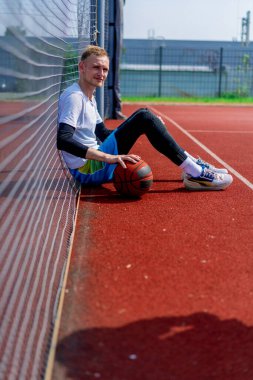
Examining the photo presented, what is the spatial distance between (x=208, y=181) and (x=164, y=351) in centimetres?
332

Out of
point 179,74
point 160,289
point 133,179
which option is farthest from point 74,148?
point 179,74

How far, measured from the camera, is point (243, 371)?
2.67 meters

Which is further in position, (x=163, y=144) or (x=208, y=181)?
(x=208, y=181)

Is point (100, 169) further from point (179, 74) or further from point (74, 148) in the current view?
point (179, 74)

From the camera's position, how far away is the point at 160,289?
139 inches

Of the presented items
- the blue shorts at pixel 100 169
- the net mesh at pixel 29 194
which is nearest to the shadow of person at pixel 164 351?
the net mesh at pixel 29 194

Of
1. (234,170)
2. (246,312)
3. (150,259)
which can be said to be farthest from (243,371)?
(234,170)

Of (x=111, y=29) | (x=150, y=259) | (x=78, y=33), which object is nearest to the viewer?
(x=150, y=259)

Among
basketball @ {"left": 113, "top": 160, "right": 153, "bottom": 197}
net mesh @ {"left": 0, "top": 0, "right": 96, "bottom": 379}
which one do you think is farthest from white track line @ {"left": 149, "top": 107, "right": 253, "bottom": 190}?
net mesh @ {"left": 0, "top": 0, "right": 96, "bottom": 379}

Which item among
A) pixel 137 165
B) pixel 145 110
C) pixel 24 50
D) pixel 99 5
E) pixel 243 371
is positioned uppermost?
pixel 99 5

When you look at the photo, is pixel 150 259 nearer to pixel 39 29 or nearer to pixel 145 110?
pixel 39 29

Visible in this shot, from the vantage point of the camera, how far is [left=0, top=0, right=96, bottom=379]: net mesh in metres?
2.81

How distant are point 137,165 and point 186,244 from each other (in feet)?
4.67

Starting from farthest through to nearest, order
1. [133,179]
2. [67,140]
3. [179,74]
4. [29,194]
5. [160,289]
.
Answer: [179,74], [133,179], [67,140], [29,194], [160,289]
